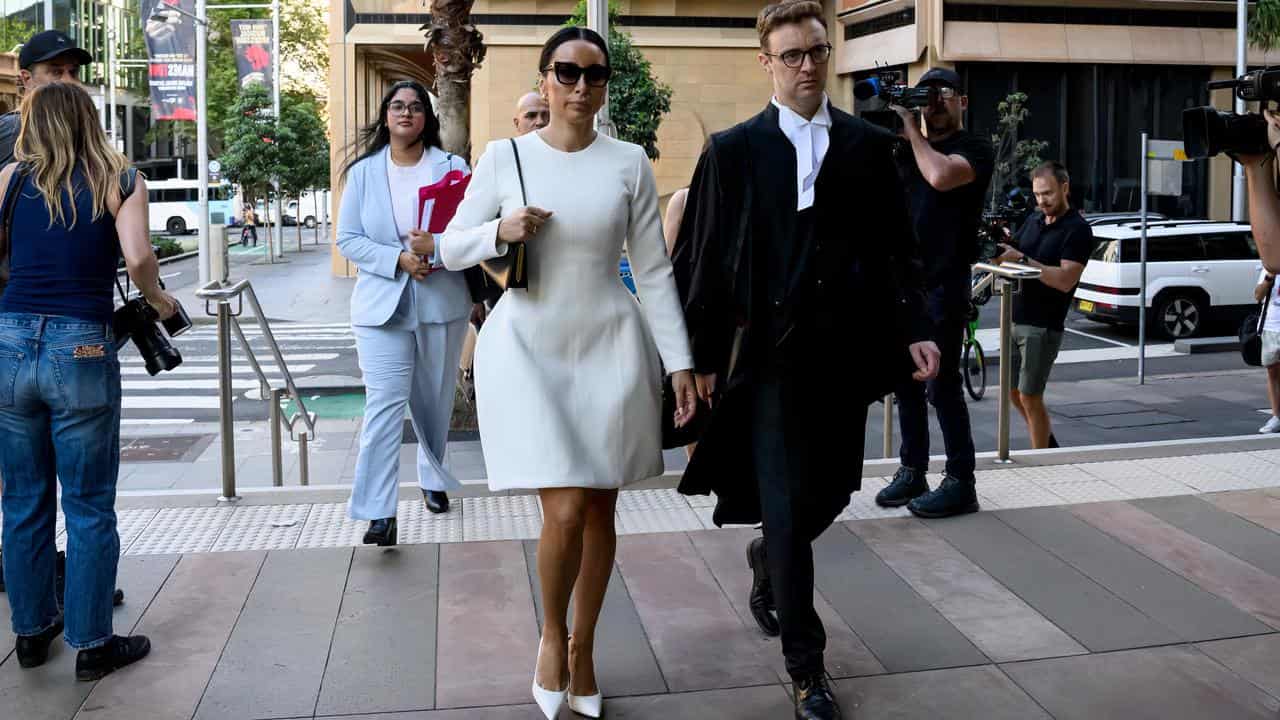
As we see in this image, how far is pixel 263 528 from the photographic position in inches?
237

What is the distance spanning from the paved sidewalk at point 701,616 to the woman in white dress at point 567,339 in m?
0.56

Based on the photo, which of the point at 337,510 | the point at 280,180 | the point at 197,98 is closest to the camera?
the point at 337,510

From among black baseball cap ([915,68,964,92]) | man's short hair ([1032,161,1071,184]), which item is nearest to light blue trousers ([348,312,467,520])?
black baseball cap ([915,68,964,92])

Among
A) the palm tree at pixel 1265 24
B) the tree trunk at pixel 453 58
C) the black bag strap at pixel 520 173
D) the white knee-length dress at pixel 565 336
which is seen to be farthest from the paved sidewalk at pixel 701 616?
the palm tree at pixel 1265 24

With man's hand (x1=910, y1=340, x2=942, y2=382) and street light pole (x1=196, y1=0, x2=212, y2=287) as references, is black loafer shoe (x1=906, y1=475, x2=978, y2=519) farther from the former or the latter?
street light pole (x1=196, y1=0, x2=212, y2=287)

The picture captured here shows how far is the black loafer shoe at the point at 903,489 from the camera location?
6.25 meters

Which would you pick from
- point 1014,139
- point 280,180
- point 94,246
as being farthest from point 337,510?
point 280,180

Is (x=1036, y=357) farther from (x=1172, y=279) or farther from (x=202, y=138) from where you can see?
(x=202, y=138)

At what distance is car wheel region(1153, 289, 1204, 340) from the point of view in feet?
62.0

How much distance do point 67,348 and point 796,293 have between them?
89.1 inches

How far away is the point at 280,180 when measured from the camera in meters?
41.3

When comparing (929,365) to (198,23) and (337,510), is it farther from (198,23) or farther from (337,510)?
(198,23)

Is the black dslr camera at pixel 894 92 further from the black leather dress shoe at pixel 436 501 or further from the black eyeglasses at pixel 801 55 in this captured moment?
the black leather dress shoe at pixel 436 501

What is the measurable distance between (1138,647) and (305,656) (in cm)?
274
